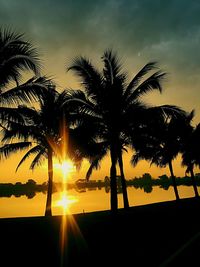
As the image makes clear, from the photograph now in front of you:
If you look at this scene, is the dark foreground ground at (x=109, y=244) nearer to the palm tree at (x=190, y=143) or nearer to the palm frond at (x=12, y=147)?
the palm frond at (x=12, y=147)

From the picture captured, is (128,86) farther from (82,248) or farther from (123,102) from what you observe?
(82,248)

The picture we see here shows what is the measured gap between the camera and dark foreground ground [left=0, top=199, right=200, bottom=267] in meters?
6.77

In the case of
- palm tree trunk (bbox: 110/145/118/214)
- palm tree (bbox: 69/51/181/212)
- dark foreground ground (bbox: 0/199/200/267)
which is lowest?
dark foreground ground (bbox: 0/199/200/267)

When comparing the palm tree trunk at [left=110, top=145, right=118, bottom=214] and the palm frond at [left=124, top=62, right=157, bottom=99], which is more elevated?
the palm frond at [left=124, top=62, right=157, bottom=99]

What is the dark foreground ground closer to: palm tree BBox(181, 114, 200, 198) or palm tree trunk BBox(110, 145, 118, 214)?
palm tree trunk BBox(110, 145, 118, 214)

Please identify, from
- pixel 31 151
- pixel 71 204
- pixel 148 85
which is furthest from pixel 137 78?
pixel 71 204

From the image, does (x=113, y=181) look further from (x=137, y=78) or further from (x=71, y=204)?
(x=71, y=204)

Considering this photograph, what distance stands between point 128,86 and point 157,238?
973 centimetres

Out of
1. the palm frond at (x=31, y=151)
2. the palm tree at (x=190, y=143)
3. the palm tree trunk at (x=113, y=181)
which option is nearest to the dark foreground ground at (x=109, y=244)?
the palm tree trunk at (x=113, y=181)

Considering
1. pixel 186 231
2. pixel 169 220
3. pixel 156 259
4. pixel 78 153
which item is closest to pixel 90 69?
pixel 78 153

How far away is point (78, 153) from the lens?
1877 cm

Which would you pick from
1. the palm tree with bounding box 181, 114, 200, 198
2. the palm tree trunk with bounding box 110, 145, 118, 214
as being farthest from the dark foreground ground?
the palm tree with bounding box 181, 114, 200, 198

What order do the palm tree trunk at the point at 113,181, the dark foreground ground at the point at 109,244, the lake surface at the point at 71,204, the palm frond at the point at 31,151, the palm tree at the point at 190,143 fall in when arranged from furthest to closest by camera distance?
the lake surface at the point at 71,204 → the palm tree at the point at 190,143 → the palm frond at the point at 31,151 → the palm tree trunk at the point at 113,181 → the dark foreground ground at the point at 109,244

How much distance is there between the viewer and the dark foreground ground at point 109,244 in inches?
267
